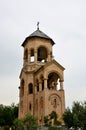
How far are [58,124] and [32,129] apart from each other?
4.84 meters

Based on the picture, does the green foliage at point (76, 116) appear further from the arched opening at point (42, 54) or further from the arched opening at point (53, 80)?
the arched opening at point (42, 54)

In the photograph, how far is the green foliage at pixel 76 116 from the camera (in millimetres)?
33344

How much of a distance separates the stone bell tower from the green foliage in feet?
11.1

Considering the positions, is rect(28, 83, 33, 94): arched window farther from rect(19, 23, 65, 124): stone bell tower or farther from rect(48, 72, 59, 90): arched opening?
rect(48, 72, 59, 90): arched opening

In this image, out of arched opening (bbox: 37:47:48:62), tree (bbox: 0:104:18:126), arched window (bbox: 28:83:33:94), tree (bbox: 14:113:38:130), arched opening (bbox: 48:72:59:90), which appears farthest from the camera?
tree (bbox: 0:104:18:126)

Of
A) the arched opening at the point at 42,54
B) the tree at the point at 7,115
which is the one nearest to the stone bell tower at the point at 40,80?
the arched opening at the point at 42,54

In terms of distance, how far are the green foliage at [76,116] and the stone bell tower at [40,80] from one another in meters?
3.39

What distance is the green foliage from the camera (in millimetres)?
33344

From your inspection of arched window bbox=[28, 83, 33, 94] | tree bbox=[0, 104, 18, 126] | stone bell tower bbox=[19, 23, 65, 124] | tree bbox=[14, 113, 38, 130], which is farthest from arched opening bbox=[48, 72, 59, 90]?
tree bbox=[0, 104, 18, 126]

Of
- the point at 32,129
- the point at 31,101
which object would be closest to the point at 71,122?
the point at 32,129

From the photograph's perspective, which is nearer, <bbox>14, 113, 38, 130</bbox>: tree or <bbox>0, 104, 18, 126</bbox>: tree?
<bbox>14, 113, 38, 130</bbox>: tree

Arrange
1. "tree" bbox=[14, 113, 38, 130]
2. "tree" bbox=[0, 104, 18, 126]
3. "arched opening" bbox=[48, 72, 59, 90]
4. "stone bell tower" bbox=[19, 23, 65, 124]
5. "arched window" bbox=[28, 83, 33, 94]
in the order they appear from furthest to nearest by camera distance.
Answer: "tree" bbox=[0, 104, 18, 126] → "arched opening" bbox=[48, 72, 59, 90] → "arched window" bbox=[28, 83, 33, 94] → "stone bell tower" bbox=[19, 23, 65, 124] → "tree" bbox=[14, 113, 38, 130]

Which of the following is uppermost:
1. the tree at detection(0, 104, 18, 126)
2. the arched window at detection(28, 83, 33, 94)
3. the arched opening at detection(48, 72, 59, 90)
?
the arched opening at detection(48, 72, 59, 90)

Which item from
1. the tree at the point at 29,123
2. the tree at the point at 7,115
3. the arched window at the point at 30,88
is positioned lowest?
the tree at the point at 29,123
